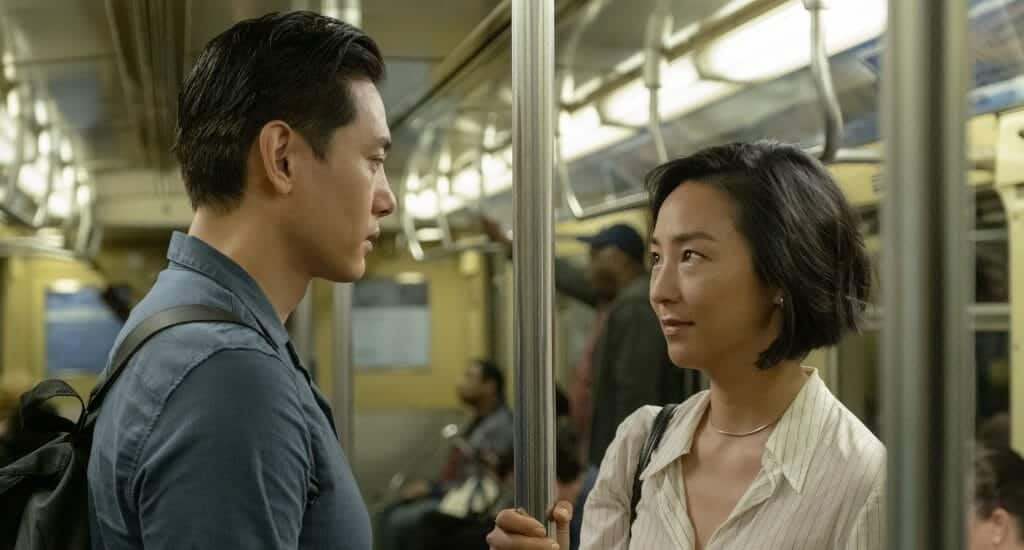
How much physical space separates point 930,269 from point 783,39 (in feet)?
9.04

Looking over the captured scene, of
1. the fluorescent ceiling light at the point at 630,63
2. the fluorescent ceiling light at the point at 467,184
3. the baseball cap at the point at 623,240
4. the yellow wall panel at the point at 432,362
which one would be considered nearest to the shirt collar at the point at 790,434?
the fluorescent ceiling light at the point at 630,63

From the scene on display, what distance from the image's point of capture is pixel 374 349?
8.80 m

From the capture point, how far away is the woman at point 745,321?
1.43m

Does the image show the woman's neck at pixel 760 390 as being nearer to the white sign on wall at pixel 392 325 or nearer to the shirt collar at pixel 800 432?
the shirt collar at pixel 800 432

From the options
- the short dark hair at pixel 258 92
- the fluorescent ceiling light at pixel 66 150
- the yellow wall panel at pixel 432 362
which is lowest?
the yellow wall panel at pixel 432 362

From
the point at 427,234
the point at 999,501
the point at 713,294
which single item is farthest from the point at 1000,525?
the point at 427,234

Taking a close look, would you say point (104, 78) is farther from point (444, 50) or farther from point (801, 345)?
point (801, 345)

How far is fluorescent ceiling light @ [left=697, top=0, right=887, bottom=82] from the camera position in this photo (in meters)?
2.92

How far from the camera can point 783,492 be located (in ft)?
4.49

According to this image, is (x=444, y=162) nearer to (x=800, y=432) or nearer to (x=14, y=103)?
(x=14, y=103)

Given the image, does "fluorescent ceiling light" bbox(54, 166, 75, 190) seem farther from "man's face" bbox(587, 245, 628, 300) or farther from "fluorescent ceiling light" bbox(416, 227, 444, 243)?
"man's face" bbox(587, 245, 628, 300)

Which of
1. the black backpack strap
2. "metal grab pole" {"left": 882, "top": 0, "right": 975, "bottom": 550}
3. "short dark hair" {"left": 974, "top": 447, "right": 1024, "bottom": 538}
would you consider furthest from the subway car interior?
the black backpack strap

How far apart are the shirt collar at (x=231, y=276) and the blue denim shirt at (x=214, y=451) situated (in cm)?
1

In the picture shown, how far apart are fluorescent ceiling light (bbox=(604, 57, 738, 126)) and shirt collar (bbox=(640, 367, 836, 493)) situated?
2.32 meters
